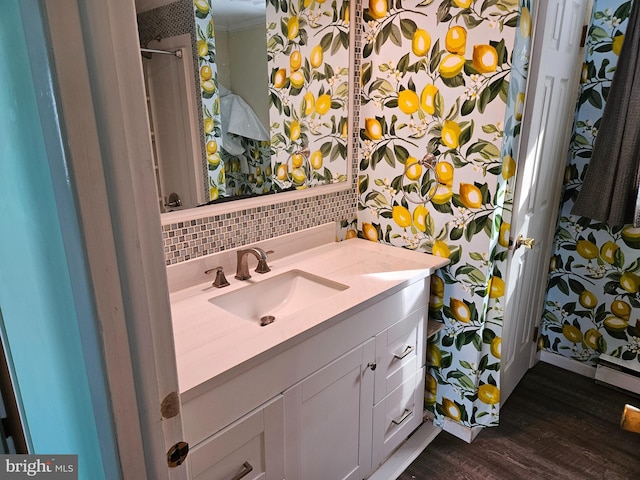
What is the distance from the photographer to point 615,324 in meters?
2.25

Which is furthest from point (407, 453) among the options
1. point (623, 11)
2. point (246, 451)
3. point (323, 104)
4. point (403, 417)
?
point (623, 11)

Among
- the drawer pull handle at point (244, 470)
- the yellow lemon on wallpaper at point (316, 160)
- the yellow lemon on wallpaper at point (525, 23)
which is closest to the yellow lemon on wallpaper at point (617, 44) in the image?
the yellow lemon on wallpaper at point (525, 23)

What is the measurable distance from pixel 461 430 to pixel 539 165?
49.0 inches

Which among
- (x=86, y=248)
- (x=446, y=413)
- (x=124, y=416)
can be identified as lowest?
(x=446, y=413)

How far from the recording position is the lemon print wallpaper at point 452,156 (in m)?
1.54

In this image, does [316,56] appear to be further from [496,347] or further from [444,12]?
[496,347]

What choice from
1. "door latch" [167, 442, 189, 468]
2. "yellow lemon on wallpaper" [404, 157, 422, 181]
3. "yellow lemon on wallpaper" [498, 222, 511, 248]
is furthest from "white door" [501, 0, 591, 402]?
"door latch" [167, 442, 189, 468]

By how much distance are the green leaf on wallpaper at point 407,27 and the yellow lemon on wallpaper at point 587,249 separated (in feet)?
4.81

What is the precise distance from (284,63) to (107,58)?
1.37m

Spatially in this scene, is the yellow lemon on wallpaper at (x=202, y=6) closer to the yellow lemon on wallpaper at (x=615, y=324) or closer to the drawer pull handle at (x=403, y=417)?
the drawer pull handle at (x=403, y=417)

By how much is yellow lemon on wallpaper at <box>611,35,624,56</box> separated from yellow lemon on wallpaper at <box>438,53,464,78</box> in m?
1.00

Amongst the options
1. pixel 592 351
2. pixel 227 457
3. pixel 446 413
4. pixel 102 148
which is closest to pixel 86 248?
pixel 102 148

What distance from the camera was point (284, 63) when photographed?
67.1 inches

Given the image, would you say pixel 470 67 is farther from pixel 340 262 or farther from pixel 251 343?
pixel 251 343
